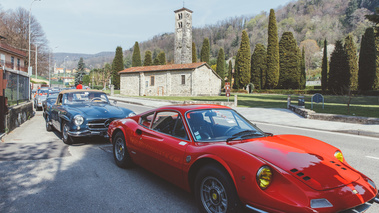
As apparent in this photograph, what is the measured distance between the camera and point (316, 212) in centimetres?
211

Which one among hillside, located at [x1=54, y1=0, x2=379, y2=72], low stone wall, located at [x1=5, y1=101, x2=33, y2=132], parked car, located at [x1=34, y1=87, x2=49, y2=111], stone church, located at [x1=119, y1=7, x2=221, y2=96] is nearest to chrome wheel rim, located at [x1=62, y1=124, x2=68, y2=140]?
low stone wall, located at [x1=5, y1=101, x2=33, y2=132]

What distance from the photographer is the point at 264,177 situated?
7.89 feet

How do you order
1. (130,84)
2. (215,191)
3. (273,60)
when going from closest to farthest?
(215,191)
(130,84)
(273,60)

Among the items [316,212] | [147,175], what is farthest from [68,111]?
[316,212]

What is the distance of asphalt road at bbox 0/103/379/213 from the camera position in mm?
3357

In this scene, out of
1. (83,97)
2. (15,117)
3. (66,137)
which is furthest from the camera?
(15,117)

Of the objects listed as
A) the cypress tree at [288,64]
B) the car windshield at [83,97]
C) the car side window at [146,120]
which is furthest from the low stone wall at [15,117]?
the cypress tree at [288,64]

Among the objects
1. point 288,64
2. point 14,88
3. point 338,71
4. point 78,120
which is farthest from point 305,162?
point 288,64

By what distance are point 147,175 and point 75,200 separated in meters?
1.39

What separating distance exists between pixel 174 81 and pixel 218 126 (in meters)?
39.7

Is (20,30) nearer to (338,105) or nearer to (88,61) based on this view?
(338,105)

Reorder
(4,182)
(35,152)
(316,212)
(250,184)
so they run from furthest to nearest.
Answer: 1. (35,152)
2. (4,182)
3. (250,184)
4. (316,212)

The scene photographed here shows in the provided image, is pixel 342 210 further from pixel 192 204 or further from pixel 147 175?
pixel 147 175

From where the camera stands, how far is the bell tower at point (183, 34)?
5941 cm
